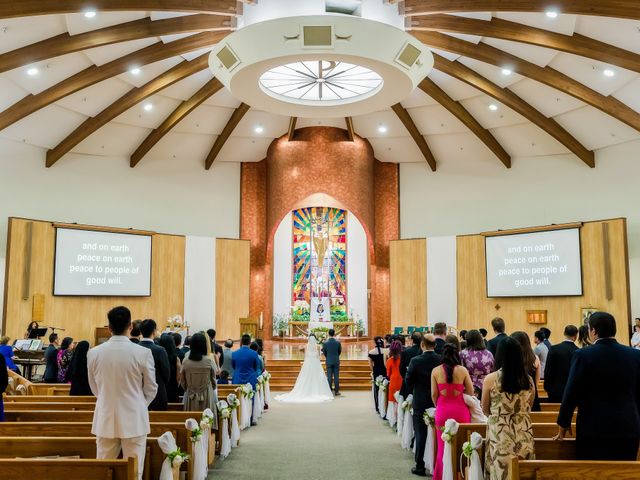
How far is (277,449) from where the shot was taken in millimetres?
6770

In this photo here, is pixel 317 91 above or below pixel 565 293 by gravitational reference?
above

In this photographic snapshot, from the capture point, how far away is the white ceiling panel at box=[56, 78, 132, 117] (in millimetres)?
12945

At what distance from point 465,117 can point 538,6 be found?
5792 mm

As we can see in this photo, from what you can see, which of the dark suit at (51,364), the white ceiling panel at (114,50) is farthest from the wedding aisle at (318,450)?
the white ceiling panel at (114,50)

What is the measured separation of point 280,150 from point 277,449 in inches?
484

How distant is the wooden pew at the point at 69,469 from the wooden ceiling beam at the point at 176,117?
11.0 meters

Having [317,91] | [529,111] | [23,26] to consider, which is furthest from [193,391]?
[529,111]

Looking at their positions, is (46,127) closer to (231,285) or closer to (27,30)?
(27,30)

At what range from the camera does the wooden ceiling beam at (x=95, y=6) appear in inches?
327

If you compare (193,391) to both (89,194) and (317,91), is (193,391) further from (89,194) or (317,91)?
(89,194)

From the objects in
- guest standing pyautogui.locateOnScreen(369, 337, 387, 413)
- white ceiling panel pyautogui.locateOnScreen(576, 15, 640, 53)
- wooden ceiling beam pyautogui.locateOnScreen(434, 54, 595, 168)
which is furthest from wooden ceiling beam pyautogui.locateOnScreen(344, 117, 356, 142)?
guest standing pyautogui.locateOnScreen(369, 337, 387, 413)

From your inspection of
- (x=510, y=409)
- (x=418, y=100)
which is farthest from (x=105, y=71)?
(x=510, y=409)

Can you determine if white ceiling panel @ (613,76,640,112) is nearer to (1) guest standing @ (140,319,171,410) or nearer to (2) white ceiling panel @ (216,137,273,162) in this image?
(2) white ceiling panel @ (216,137,273,162)

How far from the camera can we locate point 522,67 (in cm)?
1162
